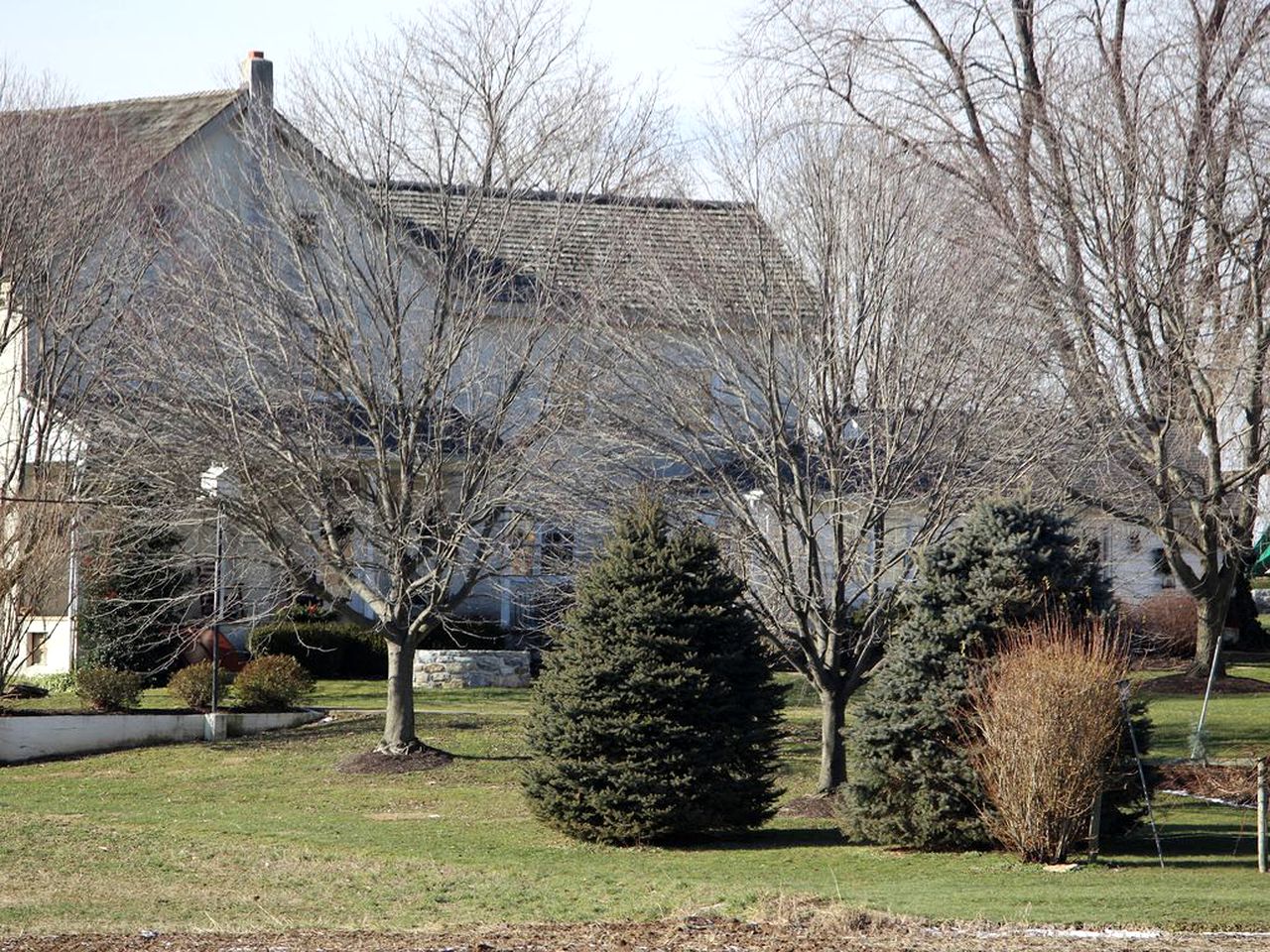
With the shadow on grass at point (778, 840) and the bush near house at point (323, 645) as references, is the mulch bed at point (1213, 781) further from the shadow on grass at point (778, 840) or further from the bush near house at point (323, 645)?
the bush near house at point (323, 645)

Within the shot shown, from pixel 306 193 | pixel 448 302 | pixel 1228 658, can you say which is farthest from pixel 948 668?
pixel 1228 658

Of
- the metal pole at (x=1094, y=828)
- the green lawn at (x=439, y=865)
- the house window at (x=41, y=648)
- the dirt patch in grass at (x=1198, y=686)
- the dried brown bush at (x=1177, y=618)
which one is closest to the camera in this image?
the green lawn at (x=439, y=865)

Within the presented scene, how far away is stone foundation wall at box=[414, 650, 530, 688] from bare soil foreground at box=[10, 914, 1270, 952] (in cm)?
1655

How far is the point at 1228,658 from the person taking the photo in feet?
95.5

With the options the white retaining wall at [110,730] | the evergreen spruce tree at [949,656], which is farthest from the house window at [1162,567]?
the white retaining wall at [110,730]

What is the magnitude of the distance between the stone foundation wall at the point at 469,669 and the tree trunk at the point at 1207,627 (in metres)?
10.7

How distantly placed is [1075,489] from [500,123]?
816cm

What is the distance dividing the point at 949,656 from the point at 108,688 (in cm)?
1326

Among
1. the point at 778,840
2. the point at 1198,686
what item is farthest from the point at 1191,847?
the point at 1198,686

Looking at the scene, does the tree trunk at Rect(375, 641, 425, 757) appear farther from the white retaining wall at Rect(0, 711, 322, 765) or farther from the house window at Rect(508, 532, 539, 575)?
the white retaining wall at Rect(0, 711, 322, 765)

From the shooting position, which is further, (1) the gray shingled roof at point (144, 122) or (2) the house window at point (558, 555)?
(1) the gray shingled roof at point (144, 122)

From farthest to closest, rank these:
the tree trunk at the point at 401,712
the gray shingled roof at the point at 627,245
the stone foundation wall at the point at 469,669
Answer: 1. the stone foundation wall at the point at 469,669
2. the tree trunk at the point at 401,712
3. the gray shingled roof at the point at 627,245

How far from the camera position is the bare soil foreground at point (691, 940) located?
27.4 feet

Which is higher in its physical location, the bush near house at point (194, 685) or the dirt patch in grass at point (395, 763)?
the bush near house at point (194, 685)
